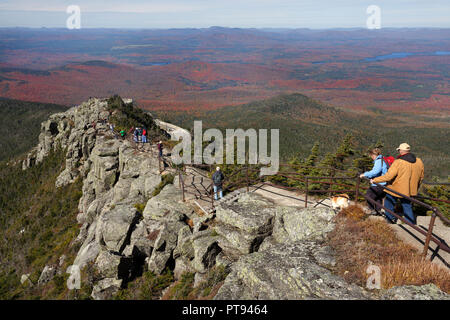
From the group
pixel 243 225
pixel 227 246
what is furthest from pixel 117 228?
pixel 243 225

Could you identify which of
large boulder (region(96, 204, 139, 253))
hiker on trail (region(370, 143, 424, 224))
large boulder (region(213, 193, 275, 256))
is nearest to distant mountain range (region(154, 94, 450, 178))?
large boulder (region(96, 204, 139, 253))

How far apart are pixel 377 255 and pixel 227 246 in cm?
447

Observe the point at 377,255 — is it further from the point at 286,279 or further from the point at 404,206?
the point at 286,279

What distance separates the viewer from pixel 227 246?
8930mm

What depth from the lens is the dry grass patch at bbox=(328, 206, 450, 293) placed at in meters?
5.26

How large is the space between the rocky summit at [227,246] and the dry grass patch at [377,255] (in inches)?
9.4

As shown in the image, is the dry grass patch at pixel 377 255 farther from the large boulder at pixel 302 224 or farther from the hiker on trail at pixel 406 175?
the hiker on trail at pixel 406 175

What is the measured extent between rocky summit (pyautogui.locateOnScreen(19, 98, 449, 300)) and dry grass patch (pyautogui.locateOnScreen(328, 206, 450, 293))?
0.24 m

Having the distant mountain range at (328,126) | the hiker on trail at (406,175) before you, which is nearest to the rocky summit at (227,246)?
the hiker on trail at (406,175)

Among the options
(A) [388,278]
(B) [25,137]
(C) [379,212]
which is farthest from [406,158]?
(B) [25,137]

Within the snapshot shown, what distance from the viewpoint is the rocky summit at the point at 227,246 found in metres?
5.91

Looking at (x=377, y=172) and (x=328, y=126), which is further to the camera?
(x=328, y=126)

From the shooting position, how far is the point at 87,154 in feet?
106
